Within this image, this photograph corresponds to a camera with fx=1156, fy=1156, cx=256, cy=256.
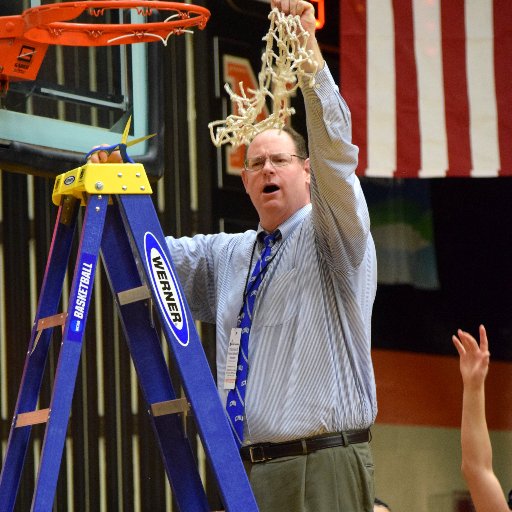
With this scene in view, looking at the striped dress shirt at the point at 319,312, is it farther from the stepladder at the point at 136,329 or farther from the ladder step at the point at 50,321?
the ladder step at the point at 50,321

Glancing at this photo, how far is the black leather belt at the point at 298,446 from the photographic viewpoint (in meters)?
3.48

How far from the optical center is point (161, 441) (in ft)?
10.8

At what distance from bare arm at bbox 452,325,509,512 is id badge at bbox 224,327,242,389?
0.89m

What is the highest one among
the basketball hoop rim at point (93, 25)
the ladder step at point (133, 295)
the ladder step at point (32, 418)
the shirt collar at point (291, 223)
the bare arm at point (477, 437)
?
the basketball hoop rim at point (93, 25)

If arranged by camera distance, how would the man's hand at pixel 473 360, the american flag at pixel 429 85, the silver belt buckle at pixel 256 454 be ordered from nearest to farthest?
the silver belt buckle at pixel 256 454
the man's hand at pixel 473 360
the american flag at pixel 429 85

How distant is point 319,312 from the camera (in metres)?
3.55

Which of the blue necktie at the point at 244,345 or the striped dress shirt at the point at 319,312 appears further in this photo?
the blue necktie at the point at 244,345

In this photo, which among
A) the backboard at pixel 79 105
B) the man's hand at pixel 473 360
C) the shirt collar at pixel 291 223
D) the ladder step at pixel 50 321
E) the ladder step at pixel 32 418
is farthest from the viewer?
the backboard at pixel 79 105

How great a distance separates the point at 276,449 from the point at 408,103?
2901 mm

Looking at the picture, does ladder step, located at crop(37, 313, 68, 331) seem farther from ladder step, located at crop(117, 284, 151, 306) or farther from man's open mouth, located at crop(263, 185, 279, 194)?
man's open mouth, located at crop(263, 185, 279, 194)

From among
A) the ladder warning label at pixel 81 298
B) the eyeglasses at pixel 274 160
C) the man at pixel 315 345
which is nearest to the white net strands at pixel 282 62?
the man at pixel 315 345

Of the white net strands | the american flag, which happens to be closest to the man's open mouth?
the white net strands

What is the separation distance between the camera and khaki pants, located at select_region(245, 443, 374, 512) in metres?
3.48

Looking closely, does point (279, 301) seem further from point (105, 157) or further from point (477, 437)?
point (477, 437)
